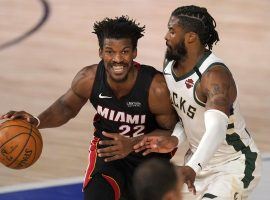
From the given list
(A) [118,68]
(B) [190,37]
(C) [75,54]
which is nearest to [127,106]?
(A) [118,68]

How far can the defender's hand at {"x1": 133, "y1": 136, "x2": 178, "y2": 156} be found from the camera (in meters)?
5.26

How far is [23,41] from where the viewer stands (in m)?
10.5

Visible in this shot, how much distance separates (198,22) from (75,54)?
4.80 m

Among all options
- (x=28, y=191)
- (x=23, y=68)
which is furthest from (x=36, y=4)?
(x=28, y=191)

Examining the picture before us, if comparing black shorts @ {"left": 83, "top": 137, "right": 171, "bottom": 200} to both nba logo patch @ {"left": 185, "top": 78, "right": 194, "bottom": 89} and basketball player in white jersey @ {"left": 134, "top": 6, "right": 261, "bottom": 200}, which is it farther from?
nba logo patch @ {"left": 185, "top": 78, "right": 194, "bottom": 89}

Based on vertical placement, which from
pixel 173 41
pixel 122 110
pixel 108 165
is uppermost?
pixel 173 41

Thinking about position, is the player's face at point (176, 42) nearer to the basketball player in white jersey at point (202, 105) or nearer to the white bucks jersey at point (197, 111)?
the basketball player in white jersey at point (202, 105)

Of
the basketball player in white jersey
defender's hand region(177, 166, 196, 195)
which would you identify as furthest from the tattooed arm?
defender's hand region(177, 166, 196, 195)

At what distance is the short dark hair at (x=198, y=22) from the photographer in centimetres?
524

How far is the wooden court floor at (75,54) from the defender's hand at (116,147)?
5.75 ft

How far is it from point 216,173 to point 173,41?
910 mm

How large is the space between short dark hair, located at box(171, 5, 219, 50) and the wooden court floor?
7.37ft

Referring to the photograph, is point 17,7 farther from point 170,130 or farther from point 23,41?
point 170,130

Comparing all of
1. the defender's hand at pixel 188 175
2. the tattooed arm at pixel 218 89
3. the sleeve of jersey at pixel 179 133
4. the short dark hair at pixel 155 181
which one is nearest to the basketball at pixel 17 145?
the sleeve of jersey at pixel 179 133
